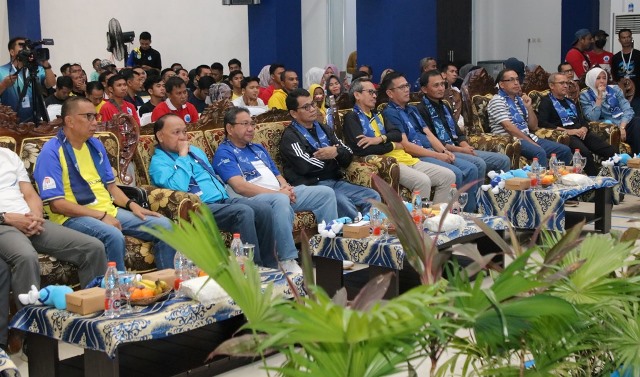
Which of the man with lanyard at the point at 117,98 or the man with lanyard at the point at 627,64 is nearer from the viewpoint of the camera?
the man with lanyard at the point at 117,98

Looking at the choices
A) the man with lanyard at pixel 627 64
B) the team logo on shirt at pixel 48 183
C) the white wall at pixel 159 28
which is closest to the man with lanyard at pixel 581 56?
the man with lanyard at pixel 627 64

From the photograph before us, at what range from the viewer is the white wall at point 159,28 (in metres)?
14.8

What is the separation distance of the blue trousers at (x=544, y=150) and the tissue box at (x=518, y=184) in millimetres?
1536

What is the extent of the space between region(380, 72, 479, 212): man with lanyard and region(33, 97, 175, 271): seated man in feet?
8.89

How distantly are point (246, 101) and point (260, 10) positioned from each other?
486 cm

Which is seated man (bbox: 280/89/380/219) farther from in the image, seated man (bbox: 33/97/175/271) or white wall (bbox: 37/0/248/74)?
white wall (bbox: 37/0/248/74)

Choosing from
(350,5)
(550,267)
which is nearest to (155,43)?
(350,5)

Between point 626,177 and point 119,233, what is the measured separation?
4.21m

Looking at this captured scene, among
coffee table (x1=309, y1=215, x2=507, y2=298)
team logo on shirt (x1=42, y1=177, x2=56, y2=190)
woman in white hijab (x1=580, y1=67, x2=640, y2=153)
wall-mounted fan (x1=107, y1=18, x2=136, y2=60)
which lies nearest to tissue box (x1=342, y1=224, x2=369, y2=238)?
coffee table (x1=309, y1=215, x2=507, y2=298)

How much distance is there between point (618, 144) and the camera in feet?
29.4

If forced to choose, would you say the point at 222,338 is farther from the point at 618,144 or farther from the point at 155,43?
the point at 155,43

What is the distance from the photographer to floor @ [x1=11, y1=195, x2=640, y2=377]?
4309 mm

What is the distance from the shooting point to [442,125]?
7.91m

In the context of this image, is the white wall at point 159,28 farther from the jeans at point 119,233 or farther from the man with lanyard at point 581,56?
the jeans at point 119,233
